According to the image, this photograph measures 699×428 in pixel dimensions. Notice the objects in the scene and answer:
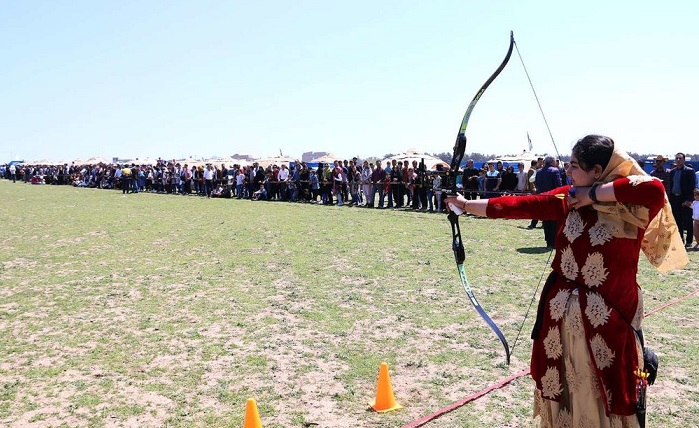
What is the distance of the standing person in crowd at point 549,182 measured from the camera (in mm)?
11023

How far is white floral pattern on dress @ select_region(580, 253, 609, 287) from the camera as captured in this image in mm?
2975

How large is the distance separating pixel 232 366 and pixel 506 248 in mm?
7316

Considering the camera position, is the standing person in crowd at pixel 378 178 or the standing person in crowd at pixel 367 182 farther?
the standing person in crowd at pixel 367 182

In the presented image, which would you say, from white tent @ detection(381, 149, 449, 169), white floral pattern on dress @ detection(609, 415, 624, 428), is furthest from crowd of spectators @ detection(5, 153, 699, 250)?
white tent @ detection(381, 149, 449, 169)

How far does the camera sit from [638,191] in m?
2.73

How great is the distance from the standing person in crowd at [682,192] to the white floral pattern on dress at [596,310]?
10275 millimetres

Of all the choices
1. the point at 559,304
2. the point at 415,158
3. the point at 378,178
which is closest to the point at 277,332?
the point at 559,304

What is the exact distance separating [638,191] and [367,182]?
770 inches

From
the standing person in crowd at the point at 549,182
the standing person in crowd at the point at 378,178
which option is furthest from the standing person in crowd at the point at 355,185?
the standing person in crowd at the point at 549,182

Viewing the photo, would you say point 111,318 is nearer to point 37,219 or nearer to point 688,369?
point 688,369

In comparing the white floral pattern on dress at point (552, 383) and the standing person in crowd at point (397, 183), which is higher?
the standing person in crowd at point (397, 183)

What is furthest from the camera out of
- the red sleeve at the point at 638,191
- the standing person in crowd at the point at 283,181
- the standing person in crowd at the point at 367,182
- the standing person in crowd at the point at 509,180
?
the standing person in crowd at the point at 283,181

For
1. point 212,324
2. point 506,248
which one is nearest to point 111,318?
point 212,324

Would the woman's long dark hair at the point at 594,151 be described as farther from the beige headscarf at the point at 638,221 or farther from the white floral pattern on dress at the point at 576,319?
the white floral pattern on dress at the point at 576,319
